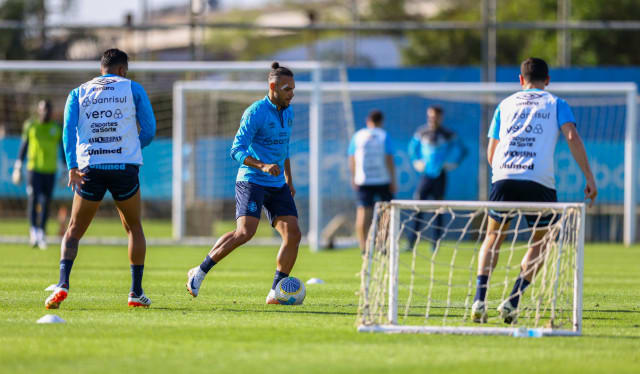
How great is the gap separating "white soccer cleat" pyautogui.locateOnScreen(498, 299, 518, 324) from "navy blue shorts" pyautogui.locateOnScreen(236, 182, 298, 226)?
2138mm

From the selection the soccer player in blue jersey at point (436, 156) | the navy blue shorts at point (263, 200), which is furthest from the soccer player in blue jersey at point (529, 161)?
the soccer player in blue jersey at point (436, 156)

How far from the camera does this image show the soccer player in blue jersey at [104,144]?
841 centimetres

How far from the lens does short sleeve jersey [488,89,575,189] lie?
793cm

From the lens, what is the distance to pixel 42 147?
53.3 feet

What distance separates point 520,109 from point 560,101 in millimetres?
309

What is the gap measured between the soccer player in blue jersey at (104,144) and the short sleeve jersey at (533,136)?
116 inches

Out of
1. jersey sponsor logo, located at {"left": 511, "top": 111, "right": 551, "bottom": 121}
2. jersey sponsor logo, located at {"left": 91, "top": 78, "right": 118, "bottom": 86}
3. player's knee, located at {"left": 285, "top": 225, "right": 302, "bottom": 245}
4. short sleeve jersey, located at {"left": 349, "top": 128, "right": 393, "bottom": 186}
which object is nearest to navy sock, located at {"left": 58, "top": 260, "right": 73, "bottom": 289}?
jersey sponsor logo, located at {"left": 91, "top": 78, "right": 118, "bottom": 86}

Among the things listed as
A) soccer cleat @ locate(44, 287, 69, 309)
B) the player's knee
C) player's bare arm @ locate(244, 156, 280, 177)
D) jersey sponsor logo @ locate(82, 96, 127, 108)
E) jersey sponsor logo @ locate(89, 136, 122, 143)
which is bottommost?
soccer cleat @ locate(44, 287, 69, 309)

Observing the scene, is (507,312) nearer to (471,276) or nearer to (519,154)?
(471,276)

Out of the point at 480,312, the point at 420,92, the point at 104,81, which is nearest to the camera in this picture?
the point at 480,312

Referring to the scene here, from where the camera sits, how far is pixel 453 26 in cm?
1998

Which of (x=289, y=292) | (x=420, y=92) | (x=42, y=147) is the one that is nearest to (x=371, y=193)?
(x=420, y=92)

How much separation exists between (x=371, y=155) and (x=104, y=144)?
25.0 feet

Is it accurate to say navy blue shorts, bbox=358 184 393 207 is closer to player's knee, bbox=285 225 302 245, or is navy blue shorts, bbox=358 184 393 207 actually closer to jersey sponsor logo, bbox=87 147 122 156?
player's knee, bbox=285 225 302 245
